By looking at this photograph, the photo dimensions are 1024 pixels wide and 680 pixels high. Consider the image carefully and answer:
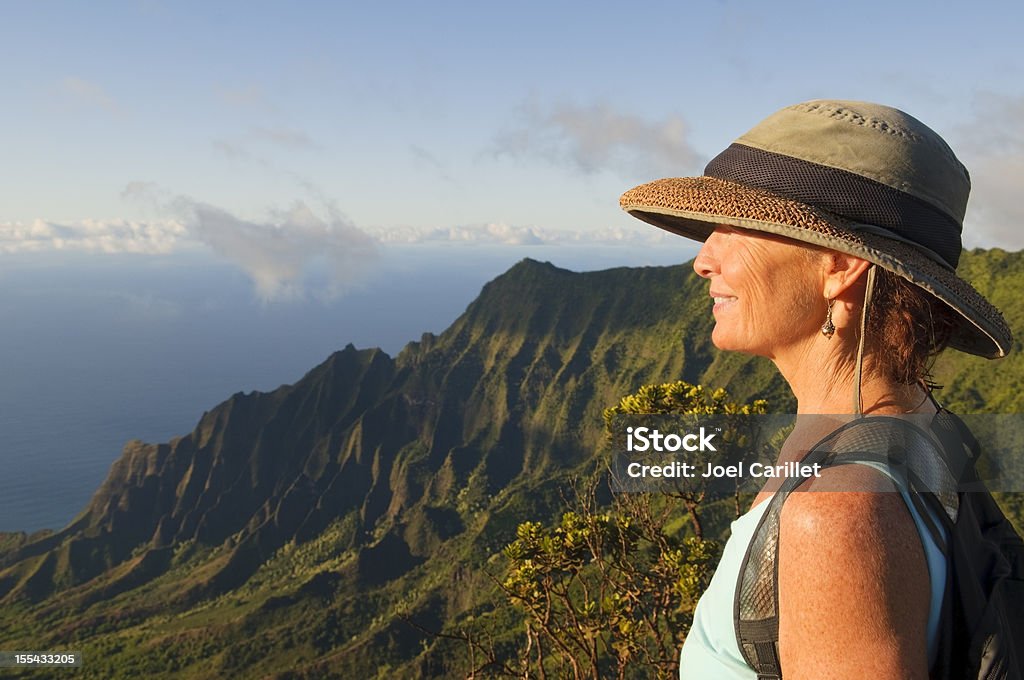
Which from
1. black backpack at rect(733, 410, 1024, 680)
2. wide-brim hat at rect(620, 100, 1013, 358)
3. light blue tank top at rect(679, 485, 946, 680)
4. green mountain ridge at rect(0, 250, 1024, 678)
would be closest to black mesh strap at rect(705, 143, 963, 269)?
wide-brim hat at rect(620, 100, 1013, 358)

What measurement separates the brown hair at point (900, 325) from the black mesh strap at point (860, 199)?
0.41 feet

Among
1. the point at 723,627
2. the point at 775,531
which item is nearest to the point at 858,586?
the point at 775,531

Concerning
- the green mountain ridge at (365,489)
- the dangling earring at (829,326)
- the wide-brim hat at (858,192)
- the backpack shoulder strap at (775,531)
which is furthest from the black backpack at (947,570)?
the green mountain ridge at (365,489)

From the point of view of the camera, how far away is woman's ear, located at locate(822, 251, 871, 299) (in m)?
1.73

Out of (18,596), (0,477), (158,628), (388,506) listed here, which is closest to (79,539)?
(18,596)

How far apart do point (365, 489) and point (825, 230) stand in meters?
123

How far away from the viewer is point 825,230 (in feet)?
5.41

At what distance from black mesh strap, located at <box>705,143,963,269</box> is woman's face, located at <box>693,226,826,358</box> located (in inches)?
5.7

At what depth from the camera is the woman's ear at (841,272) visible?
173cm

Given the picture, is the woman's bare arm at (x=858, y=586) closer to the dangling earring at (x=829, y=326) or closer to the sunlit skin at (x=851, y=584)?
the sunlit skin at (x=851, y=584)

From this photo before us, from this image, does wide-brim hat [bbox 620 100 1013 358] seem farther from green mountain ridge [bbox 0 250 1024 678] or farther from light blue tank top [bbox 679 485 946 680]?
green mountain ridge [bbox 0 250 1024 678]

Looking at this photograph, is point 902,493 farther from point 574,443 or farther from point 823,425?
point 574,443

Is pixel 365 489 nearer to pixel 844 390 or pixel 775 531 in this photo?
pixel 844 390

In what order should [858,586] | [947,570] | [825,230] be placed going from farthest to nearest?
1. [825,230]
2. [947,570]
3. [858,586]
